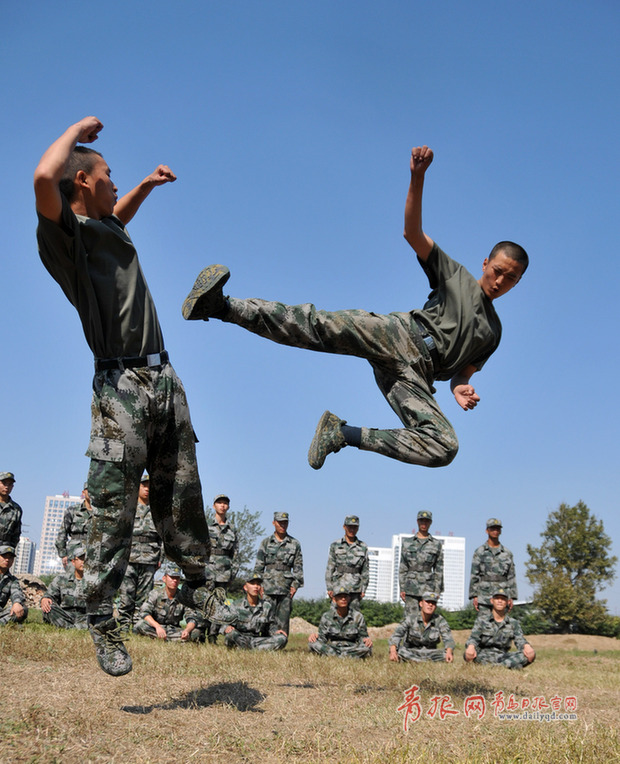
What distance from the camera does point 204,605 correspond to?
4957 millimetres

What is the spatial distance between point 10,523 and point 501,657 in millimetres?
8843

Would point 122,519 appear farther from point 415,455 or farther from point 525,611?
point 525,611

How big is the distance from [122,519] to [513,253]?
3.63 m

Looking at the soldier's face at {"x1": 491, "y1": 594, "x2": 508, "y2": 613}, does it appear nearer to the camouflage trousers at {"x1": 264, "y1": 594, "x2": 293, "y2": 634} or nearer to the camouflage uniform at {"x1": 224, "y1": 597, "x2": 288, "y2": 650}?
the camouflage uniform at {"x1": 224, "y1": 597, "x2": 288, "y2": 650}

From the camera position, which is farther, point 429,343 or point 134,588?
point 134,588

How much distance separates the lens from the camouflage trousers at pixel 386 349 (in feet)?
16.4

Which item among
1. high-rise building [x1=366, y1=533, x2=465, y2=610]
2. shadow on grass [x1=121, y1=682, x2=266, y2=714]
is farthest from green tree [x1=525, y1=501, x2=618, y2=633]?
high-rise building [x1=366, y1=533, x2=465, y2=610]

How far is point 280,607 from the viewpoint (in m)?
12.8

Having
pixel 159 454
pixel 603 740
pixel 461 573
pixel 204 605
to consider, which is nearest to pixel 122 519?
pixel 159 454

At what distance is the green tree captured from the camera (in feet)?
94.3

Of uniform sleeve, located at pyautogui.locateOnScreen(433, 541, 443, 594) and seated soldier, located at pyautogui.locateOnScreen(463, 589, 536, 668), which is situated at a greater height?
uniform sleeve, located at pyautogui.locateOnScreen(433, 541, 443, 594)

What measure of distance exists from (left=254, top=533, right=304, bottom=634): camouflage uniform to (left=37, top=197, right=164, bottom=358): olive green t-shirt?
892cm

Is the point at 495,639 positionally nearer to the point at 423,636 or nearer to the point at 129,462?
the point at 423,636

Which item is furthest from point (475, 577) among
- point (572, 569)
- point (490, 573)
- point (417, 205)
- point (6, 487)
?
point (572, 569)
